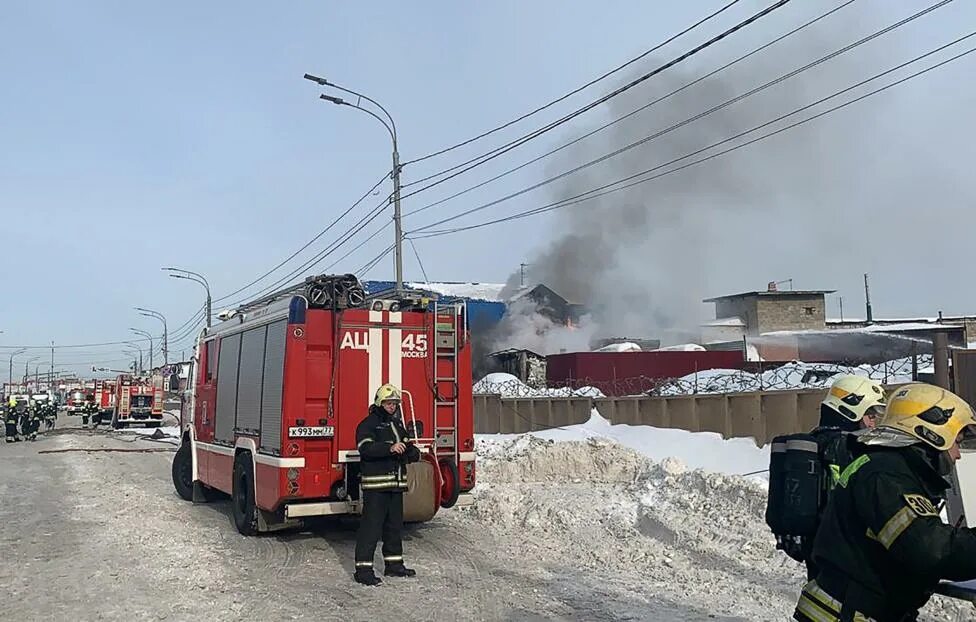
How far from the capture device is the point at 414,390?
31.4ft

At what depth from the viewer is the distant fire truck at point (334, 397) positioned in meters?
8.88

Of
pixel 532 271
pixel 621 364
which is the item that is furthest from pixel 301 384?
pixel 532 271

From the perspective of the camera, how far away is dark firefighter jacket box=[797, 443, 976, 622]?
108 inches

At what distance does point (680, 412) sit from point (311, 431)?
10135mm

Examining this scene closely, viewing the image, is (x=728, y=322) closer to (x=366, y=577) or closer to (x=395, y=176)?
(x=395, y=176)

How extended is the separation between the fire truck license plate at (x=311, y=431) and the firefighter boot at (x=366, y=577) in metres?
1.78

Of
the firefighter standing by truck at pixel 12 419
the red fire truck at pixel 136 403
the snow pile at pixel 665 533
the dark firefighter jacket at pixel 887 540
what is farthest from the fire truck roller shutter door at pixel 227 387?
the red fire truck at pixel 136 403

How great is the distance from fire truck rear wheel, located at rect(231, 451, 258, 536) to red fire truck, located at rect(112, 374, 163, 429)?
121 ft

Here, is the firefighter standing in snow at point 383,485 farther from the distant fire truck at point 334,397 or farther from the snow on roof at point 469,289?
the snow on roof at point 469,289

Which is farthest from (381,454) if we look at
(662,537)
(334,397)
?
(662,537)

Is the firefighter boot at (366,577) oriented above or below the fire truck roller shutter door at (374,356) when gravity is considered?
below

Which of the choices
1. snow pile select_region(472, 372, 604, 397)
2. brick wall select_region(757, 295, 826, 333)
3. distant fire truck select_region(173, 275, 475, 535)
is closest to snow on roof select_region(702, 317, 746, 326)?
brick wall select_region(757, 295, 826, 333)

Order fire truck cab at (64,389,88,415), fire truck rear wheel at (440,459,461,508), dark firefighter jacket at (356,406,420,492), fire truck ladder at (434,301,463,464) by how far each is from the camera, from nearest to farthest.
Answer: dark firefighter jacket at (356,406,420,492) → fire truck rear wheel at (440,459,461,508) → fire truck ladder at (434,301,463,464) → fire truck cab at (64,389,88,415)

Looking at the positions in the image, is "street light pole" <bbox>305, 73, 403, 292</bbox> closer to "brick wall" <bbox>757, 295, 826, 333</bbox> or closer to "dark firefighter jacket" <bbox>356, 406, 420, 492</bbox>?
"dark firefighter jacket" <bbox>356, 406, 420, 492</bbox>
